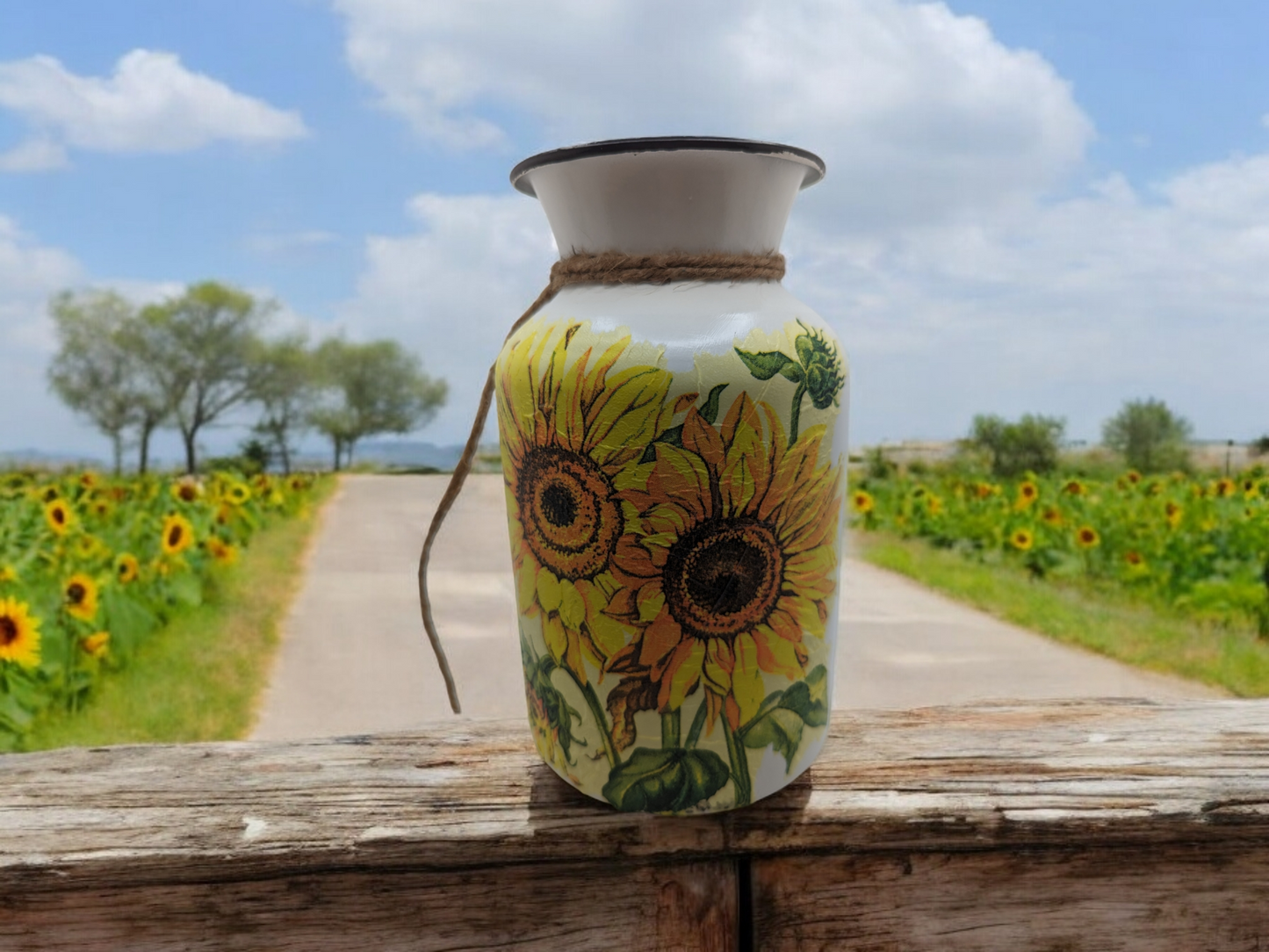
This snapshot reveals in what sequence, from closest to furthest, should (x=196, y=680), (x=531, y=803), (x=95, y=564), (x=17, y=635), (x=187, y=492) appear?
(x=531, y=803) → (x=17, y=635) → (x=196, y=680) → (x=95, y=564) → (x=187, y=492)

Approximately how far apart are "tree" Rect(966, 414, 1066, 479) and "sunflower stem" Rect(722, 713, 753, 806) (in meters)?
6.43

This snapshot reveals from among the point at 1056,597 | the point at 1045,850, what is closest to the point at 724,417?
the point at 1045,850

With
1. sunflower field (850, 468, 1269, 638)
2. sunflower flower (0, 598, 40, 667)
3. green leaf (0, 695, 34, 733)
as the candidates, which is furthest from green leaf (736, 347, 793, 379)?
sunflower field (850, 468, 1269, 638)

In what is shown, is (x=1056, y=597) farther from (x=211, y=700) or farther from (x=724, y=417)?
(x=724, y=417)

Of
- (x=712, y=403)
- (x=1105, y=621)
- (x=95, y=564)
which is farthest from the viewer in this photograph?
(x=1105, y=621)

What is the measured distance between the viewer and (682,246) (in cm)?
110

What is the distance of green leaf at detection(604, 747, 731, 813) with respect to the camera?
3.68 feet

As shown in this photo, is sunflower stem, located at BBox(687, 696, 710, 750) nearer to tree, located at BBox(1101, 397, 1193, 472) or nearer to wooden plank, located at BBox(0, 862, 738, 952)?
wooden plank, located at BBox(0, 862, 738, 952)

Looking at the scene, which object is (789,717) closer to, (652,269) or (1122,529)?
(652,269)

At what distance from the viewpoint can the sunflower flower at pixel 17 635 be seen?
7.66 feet

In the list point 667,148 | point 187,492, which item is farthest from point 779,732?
point 187,492

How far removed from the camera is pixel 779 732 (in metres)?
1.16

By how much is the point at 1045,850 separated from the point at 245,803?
106 cm

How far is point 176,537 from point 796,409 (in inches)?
126
